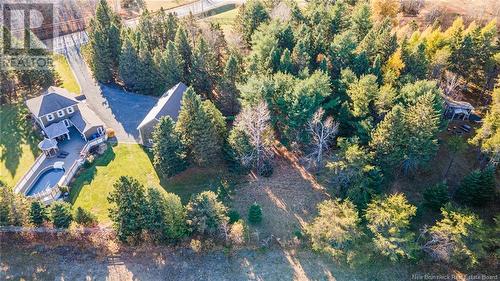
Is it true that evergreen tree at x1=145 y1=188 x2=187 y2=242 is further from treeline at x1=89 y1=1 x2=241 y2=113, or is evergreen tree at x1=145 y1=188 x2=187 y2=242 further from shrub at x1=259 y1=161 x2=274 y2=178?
treeline at x1=89 y1=1 x2=241 y2=113

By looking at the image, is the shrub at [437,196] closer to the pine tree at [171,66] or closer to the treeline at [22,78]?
the pine tree at [171,66]

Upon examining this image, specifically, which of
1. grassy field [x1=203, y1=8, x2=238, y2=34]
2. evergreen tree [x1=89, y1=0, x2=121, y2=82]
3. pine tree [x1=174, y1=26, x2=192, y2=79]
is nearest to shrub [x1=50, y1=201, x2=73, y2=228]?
pine tree [x1=174, y1=26, x2=192, y2=79]

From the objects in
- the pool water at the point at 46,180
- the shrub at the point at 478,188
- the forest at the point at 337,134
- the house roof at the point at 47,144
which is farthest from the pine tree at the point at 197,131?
the shrub at the point at 478,188

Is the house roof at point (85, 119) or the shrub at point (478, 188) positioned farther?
the house roof at point (85, 119)

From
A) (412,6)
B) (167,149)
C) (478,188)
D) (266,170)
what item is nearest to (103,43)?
(167,149)

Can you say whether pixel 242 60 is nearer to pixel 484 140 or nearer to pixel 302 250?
pixel 302 250

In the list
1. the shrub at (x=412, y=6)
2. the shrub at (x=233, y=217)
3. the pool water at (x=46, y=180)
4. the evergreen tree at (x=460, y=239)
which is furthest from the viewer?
the shrub at (x=412, y=6)
